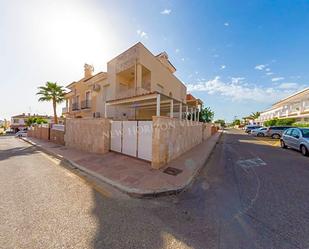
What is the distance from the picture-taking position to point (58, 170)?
6141 millimetres

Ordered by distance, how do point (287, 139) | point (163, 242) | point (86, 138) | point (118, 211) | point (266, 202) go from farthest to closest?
point (287, 139)
point (86, 138)
point (266, 202)
point (118, 211)
point (163, 242)

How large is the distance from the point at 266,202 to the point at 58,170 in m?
7.04

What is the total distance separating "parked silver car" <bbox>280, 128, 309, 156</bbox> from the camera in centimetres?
926

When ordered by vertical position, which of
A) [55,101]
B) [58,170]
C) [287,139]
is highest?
[55,101]

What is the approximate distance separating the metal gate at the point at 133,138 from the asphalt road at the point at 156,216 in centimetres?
277

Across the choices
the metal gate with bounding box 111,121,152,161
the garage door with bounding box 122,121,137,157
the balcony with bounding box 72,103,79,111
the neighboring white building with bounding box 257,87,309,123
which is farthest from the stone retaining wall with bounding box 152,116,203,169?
the neighboring white building with bounding box 257,87,309,123

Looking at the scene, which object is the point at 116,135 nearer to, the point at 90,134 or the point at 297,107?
the point at 90,134

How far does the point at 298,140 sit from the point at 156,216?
11.8 meters

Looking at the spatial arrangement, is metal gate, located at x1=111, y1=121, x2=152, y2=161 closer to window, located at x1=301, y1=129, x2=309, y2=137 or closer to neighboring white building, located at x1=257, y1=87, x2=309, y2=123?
window, located at x1=301, y1=129, x2=309, y2=137

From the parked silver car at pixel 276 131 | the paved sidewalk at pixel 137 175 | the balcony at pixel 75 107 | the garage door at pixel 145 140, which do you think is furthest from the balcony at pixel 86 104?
the parked silver car at pixel 276 131

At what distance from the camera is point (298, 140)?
1004 cm

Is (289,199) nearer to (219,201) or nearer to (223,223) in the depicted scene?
(219,201)

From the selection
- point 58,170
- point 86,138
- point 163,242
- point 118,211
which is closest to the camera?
point 163,242

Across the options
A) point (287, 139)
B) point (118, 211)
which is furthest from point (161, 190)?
point (287, 139)
